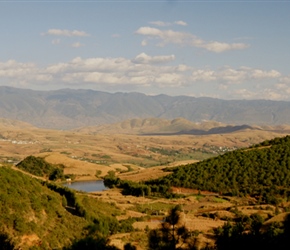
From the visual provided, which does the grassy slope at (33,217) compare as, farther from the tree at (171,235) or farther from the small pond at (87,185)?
the small pond at (87,185)

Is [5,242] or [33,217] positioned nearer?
[5,242]

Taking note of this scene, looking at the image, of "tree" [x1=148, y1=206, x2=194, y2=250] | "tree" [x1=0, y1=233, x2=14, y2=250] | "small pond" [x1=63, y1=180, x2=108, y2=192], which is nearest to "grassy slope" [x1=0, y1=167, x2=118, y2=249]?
"tree" [x1=0, y1=233, x2=14, y2=250]

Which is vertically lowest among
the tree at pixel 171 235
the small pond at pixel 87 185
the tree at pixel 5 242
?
the small pond at pixel 87 185

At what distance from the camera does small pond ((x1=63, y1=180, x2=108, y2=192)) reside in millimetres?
113769

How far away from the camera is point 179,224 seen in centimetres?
3241

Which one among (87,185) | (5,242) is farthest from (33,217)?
(87,185)

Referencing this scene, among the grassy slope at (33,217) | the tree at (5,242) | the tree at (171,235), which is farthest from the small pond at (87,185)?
the tree at (171,235)

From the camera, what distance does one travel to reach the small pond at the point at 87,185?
11377 centimetres

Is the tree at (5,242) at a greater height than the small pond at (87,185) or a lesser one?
greater

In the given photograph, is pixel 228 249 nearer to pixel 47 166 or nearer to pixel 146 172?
pixel 146 172

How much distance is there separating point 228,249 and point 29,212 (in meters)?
24.1

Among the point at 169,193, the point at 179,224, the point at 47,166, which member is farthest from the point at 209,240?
the point at 47,166

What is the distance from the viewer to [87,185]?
12150 cm

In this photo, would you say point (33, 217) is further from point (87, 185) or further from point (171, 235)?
point (87, 185)
